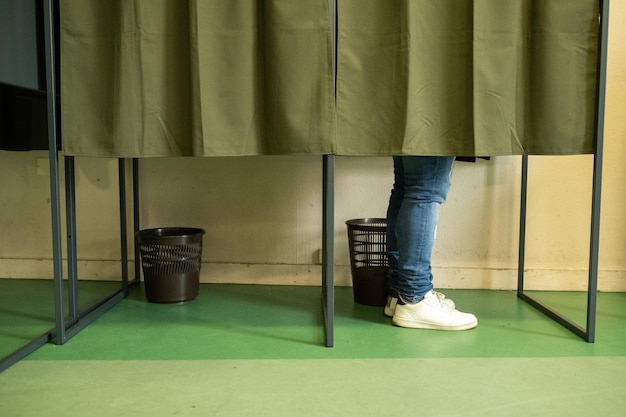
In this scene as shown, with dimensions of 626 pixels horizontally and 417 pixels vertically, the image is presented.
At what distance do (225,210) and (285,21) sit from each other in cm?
115

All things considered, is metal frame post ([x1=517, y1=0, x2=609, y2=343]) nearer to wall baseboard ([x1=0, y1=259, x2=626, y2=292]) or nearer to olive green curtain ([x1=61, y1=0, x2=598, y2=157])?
olive green curtain ([x1=61, y1=0, x2=598, y2=157])

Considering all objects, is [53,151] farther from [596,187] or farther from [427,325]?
[596,187]

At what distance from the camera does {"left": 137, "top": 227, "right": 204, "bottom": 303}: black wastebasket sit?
6.98ft

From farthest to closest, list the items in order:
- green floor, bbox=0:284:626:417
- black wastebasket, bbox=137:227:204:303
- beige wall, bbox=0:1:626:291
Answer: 1. beige wall, bbox=0:1:626:291
2. black wastebasket, bbox=137:227:204:303
3. green floor, bbox=0:284:626:417

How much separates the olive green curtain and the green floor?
0.64 metres

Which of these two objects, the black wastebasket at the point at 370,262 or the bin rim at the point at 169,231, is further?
the bin rim at the point at 169,231

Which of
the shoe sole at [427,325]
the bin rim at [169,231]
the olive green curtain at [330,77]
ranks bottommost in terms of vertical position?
the shoe sole at [427,325]

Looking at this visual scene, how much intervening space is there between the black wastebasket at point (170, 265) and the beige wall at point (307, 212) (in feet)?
1.10

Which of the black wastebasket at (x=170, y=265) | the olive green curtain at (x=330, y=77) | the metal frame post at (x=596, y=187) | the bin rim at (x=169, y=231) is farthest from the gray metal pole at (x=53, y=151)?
the metal frame post at (x=596, y=187)

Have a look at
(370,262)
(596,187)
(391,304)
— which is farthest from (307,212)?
(596,187)

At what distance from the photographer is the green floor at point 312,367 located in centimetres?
126

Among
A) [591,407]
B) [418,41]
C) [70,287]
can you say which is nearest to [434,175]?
[418,41]

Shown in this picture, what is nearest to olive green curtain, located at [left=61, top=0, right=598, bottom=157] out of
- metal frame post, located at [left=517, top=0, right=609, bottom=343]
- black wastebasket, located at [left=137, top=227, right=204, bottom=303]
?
metal frame post, located at [left=517, top=0, right=609, bottom=343]

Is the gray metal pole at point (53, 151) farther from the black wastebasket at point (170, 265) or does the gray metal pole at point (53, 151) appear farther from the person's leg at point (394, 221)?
the person's leg at point (394, 221)
